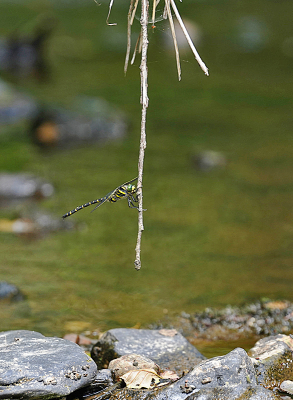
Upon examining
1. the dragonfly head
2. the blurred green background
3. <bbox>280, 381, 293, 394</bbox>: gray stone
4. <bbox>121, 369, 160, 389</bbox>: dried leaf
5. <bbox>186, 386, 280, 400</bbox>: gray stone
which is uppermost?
the dragonfly head

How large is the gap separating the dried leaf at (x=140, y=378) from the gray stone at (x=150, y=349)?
1.22 feet

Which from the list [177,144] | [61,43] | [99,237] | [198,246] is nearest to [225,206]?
[198,246]

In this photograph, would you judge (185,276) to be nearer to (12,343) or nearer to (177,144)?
(12,343)

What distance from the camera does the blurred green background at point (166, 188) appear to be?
5.20 m

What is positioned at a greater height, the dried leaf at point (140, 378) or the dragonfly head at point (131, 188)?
the dragonfly head at point (131, 188)

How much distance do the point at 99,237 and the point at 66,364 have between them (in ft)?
12.7

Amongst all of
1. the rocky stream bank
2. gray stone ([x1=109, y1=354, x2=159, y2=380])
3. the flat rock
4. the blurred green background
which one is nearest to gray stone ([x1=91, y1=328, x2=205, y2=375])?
the rocky stream bank

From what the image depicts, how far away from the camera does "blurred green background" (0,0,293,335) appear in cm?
520

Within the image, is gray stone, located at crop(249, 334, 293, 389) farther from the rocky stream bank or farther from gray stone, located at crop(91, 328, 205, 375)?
gray stone, located at crop(91, 328, 205, 375)

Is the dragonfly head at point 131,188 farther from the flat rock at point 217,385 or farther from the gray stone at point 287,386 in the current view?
the gray stone at point 287,386

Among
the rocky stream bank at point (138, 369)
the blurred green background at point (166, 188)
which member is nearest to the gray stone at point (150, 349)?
the rocky stream bank at point (138, 369)

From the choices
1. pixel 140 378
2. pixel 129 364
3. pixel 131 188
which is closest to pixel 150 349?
pixel 129 364

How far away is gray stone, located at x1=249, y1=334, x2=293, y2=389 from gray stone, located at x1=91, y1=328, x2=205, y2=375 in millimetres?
504

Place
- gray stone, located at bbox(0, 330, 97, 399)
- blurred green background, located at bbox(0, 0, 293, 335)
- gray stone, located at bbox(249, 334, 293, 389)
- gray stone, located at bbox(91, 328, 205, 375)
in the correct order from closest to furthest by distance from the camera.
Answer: gray stone, located at bbox(0, 330, 97, 399) → gray stone, located at bbox(249, 334, 293, 389) → gray stone, located at bbox(91, 328, 205, 375) → blurred green background, located at bbox(0, 0, 293, 335)
